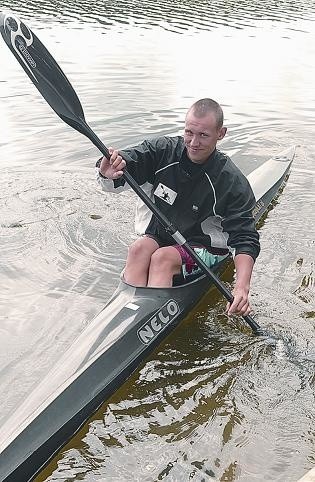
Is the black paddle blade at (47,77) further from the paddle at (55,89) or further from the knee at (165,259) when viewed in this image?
the knee at (165,259)

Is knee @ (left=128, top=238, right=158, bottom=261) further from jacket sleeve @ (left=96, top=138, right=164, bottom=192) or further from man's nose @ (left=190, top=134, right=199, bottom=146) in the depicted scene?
man's nose @ (left=190, top=134, right=199, bottom=146)

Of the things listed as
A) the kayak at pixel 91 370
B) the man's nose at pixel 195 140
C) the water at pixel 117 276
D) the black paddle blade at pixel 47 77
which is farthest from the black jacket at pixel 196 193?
the water at pixel 117 276

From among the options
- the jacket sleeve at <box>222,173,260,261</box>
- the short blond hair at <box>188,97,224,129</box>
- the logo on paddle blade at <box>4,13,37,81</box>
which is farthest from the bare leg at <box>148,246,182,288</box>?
the logo on paddle blade at <box>4,13,37,81</box>

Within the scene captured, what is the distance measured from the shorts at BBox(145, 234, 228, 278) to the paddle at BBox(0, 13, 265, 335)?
0.11 meters

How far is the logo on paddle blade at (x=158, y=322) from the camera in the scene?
403 centimetres

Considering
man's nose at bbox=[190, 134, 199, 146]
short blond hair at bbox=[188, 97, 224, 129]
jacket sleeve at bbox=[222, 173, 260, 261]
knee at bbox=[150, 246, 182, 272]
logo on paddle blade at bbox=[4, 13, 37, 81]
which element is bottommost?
knee at bbox=[150, 246, 182, 272]

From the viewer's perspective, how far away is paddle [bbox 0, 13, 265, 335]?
4289 mm

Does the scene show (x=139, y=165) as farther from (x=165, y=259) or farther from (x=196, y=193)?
(x=165, y=259)

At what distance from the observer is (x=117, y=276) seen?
5484 millimetres

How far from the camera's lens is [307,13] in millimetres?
21609

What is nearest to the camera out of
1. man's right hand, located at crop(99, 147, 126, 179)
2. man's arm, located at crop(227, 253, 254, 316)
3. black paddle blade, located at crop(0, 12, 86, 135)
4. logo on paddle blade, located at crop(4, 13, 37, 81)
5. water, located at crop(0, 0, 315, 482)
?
water, located at crop(0, 0, 315, 482)

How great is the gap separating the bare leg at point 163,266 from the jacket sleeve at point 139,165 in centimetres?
54

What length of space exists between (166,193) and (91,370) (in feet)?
4.88

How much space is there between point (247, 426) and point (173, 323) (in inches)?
36.7
